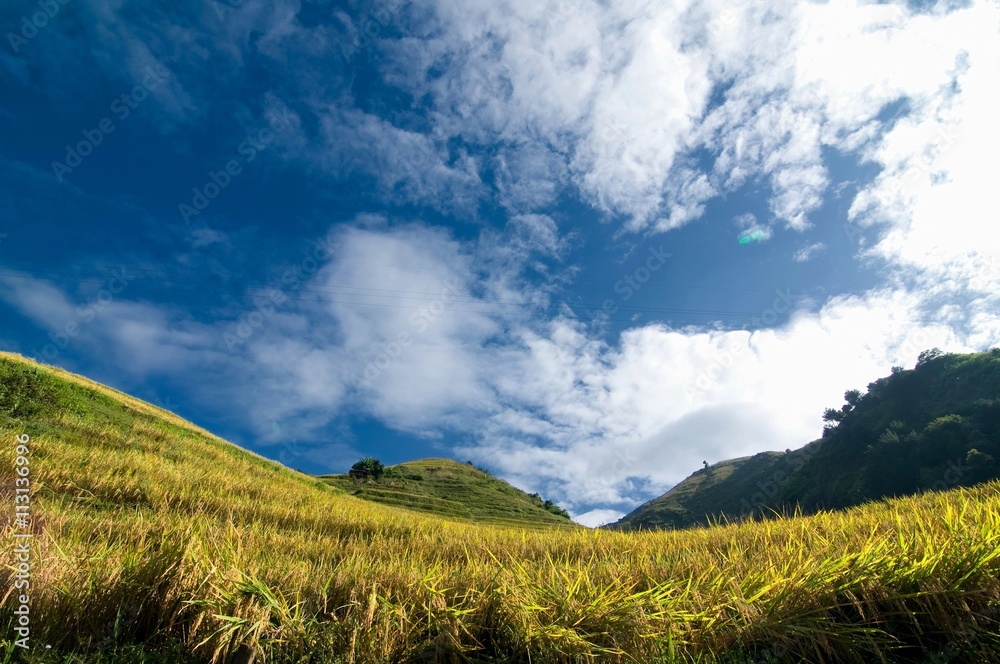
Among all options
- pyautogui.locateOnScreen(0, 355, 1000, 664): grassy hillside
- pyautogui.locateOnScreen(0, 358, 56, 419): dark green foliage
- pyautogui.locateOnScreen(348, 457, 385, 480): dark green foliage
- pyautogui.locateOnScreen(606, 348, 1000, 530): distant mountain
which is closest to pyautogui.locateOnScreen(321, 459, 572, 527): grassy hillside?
pyautogui.locateOnScreen(348, 457, 385, 480): dark green foliage

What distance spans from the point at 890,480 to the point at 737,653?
275ft

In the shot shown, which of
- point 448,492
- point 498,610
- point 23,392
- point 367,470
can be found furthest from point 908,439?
point 23,392

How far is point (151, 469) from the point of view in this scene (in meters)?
12.5

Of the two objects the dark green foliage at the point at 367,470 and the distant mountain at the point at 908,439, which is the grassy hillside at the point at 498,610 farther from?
the dark green foliage at the point at 367,470

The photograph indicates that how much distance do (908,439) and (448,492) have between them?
64944 millimetres

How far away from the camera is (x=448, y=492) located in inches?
2525

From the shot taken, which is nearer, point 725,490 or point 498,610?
point 498,610

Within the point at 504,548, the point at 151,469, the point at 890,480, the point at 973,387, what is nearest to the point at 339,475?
the point at 151,469

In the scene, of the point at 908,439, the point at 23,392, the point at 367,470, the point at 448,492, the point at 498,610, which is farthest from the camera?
the point at 908,439

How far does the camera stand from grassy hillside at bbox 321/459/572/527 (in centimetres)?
4834

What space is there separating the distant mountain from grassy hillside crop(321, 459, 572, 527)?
14912 mm

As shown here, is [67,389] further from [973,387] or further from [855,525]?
[973,387]

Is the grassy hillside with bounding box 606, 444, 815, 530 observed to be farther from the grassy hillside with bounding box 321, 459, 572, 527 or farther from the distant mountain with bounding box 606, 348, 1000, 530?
the grassy hillside with bounding box 321, 459, 572, 527

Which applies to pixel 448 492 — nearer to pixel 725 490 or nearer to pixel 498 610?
pixel 498 610
